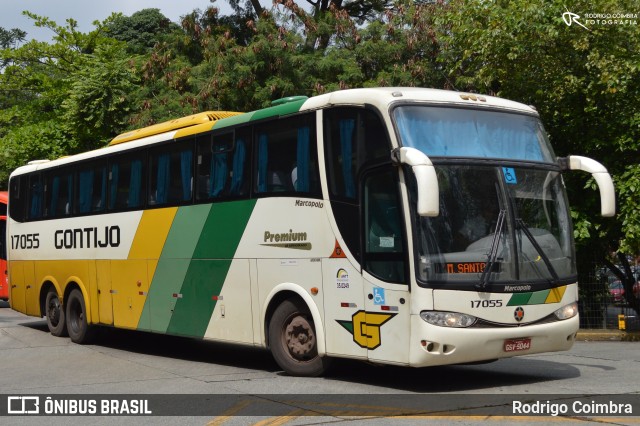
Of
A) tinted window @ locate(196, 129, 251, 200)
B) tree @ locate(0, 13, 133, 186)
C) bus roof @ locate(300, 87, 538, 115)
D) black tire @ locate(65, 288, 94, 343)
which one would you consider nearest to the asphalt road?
black tire @ locate(65, 288, 94, 343)

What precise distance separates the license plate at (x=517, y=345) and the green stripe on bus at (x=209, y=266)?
13.0 ft

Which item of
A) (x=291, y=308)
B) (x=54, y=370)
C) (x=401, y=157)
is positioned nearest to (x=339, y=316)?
(x=291, y=308)

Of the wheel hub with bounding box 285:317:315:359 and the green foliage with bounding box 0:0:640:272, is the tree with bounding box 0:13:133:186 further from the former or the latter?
the wheel hub with bounding box 285:317:315:359

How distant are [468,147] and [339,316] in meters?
2.42

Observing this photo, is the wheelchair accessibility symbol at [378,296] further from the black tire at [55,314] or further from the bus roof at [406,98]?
the black tire at [55,314]

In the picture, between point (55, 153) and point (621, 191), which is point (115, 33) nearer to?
point (55, 153)

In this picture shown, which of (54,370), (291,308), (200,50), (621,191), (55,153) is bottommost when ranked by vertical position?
(54,370)

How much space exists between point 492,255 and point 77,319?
32.9ft

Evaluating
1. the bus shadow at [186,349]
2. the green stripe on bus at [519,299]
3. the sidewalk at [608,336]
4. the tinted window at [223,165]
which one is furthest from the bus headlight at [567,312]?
the sidewalk at [608,336]

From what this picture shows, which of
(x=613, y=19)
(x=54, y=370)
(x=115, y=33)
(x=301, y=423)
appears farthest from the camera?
(x=115, y=33)

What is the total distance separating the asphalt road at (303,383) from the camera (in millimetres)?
8609

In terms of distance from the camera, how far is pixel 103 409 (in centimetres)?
941

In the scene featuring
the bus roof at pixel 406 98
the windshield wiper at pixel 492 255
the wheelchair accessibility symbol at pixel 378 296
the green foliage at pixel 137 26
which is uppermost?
the green foliage at pixel 137 26

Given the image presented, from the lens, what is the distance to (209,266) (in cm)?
1328
